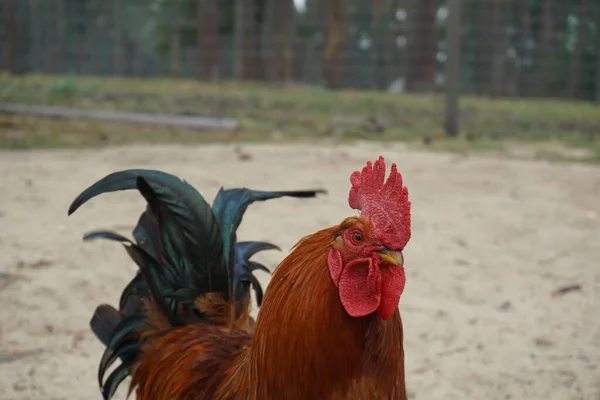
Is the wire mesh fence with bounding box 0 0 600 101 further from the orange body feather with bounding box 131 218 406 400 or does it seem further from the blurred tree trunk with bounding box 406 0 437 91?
the orange body feather with bounding box 131 218 406 400

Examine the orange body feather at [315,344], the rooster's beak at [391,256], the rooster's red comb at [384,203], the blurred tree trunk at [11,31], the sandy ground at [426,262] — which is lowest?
the sandy ground at [426,262]

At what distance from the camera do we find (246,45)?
17484mm

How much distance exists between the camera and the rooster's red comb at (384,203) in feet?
6.42

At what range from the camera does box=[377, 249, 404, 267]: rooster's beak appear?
1946mm

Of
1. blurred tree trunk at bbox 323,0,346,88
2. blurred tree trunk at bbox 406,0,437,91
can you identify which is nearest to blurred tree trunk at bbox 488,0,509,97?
blurred tree trunk at bbox 406,0,437,91

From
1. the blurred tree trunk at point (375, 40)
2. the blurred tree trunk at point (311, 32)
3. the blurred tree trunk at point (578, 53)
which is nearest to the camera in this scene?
the blurred tree trunk at point (578, 53)

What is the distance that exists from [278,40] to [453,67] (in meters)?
7.12

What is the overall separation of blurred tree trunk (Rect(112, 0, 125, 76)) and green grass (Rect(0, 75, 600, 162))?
4489 millimetres

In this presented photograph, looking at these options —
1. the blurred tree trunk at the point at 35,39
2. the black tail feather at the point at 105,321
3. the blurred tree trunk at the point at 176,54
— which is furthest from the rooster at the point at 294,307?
the blurred tree trunk at the point at 35,39

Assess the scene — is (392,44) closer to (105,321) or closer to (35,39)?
(35,39)

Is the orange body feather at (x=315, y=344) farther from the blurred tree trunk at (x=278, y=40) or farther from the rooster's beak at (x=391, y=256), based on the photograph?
the blurred tree trunk at (x=278, y=40)

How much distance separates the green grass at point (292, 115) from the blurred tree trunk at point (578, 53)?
3.03 ft

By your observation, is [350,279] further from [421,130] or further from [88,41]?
[88,41]

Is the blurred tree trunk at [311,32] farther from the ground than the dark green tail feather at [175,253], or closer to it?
farther from the ground
